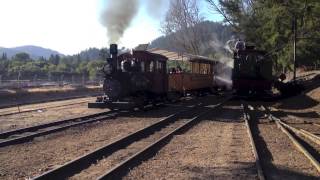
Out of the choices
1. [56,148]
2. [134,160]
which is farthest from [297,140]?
[56,148]

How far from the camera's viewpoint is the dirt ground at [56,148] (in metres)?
10.6

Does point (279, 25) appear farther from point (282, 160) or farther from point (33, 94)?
point (282, 160)

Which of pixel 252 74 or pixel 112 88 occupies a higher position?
pixel 252 74

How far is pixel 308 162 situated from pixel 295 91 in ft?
81.1

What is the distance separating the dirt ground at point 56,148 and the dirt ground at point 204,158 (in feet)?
5.85

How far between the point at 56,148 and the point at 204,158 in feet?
12.1

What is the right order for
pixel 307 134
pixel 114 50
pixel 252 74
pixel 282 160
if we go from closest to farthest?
pixel 282 160 < pixel 307 134 < pixel 114 50 < pixel 252 74

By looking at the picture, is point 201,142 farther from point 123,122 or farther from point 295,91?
point 295,91

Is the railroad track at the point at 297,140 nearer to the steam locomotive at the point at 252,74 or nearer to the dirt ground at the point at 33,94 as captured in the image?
the steam locomotive at the point at 252,74

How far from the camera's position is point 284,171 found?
10430 millimetres

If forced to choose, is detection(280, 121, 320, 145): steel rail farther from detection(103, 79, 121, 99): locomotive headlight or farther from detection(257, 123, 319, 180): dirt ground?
detection(103, 79, 121, 99): locomotive headlight

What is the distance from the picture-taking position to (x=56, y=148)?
13.4 m

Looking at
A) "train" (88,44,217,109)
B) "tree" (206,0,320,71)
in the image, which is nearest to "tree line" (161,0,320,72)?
"tree" (206,0,320,71)

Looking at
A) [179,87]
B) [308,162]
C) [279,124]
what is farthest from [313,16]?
[308,162]
